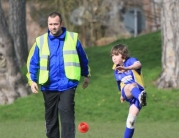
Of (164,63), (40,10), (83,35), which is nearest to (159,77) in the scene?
(164,63)

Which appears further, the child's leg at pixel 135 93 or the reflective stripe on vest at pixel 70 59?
the child's leg at pixel 135 93

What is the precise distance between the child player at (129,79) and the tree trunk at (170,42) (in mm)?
→ 9873

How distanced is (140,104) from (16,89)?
1049cm

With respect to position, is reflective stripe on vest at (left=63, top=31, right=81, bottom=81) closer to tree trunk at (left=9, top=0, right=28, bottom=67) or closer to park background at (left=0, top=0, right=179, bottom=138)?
park background at (left=0, top=0, right=179, bottom=138)

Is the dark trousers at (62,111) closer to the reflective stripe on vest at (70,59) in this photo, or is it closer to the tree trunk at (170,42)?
the reflective stripe on vest at (70,59)

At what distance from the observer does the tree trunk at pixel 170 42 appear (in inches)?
843

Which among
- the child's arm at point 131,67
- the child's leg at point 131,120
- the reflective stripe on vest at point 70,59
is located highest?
the reflective stripe on vest at point 70,59

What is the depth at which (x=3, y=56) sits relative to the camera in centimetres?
2147

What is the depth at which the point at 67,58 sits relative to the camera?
425 inches

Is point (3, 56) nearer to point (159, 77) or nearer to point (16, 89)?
point (16, 89)

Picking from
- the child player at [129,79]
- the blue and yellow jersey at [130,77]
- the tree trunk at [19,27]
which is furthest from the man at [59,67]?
the tree trunk at [19,27]

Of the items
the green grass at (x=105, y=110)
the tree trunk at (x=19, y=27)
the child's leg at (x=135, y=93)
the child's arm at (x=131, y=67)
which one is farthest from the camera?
the tree trunk at (x=19, y=27)

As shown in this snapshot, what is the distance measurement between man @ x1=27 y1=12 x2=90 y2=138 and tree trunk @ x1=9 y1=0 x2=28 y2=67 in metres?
16.4

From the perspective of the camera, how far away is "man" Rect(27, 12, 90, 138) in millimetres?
10797
